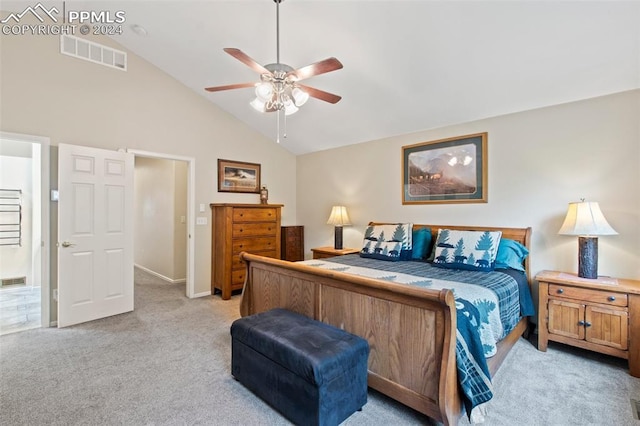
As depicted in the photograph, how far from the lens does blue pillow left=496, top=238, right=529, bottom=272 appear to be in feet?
9.64

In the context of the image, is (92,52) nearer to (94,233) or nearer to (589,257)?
(94,233)

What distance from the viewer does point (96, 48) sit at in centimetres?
364

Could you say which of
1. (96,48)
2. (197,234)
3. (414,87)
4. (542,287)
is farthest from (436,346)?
(96,48)

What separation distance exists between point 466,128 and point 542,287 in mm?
1964

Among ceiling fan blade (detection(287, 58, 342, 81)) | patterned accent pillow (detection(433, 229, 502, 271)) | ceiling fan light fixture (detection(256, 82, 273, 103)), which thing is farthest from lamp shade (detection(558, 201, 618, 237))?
ceiling fan light fixture (detection(256, 82, 273, 103))

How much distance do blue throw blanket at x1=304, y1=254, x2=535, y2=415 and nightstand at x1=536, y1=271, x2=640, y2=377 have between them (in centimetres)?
19

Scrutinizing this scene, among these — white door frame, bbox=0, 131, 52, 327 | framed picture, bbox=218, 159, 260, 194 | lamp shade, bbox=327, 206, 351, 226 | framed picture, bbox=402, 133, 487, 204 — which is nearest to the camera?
white door frame, bbox=0, 131, 52, 327

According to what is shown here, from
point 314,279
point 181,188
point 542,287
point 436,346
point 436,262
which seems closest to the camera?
point 436,346

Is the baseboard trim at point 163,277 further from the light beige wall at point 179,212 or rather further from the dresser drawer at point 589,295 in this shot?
the dresser drawer at point 589,295

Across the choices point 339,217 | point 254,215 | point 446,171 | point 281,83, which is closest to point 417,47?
point 281,83

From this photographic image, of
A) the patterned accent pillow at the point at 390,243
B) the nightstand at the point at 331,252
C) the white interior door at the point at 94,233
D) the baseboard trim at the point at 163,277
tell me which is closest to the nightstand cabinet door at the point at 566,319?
the patterned accent pillow at the point at 390,243

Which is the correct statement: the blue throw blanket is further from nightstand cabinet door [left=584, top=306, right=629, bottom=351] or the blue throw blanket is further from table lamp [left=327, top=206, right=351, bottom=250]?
table lamp [left=327, top=206, right=351, bottom=250]

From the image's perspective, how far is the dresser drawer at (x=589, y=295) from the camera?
2412mm

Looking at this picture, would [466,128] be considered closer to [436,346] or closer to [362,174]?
[362,174]
